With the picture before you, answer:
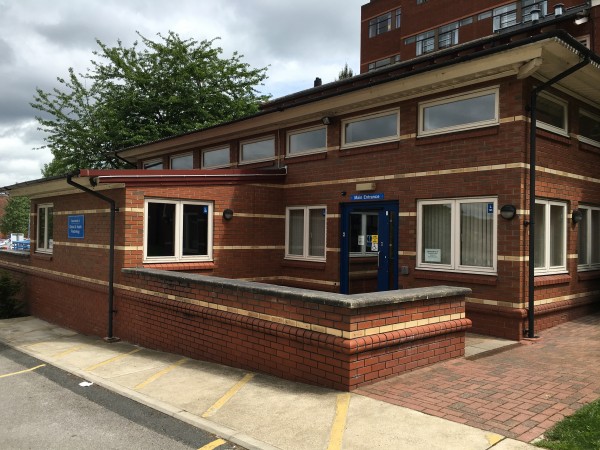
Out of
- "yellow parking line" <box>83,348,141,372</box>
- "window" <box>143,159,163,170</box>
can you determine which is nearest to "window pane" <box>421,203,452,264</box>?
"yellow parking line" <box>83,348,141,372</box>

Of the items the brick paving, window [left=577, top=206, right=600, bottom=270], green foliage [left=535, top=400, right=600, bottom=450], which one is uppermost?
window [left=577, top=206, right=600, bottom=270]

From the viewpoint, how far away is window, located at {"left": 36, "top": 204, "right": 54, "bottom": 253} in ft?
42.5

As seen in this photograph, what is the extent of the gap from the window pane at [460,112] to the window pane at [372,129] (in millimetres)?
742

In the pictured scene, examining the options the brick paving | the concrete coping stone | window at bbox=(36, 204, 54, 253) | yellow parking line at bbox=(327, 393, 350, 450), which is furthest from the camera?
window at bbox=(36, 204, 54, 253)

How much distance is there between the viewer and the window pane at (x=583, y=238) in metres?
9.84

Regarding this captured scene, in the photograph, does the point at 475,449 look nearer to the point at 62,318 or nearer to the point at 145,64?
the point at 62,318

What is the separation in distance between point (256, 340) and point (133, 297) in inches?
143

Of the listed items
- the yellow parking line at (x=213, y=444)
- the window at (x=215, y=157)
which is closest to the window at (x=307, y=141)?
the window at (x=215, y=157)

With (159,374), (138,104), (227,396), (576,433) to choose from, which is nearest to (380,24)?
(138,104)

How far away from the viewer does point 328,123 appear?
11.0m

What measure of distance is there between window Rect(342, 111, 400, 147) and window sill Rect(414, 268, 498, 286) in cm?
268

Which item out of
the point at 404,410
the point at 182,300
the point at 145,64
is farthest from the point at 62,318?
the point at 145,64

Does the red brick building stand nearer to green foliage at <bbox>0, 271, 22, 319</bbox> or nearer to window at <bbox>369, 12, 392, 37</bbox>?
green foliage at <bbox>0, 271, 22, 319</bbox>

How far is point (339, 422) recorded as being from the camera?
4.67 meters
